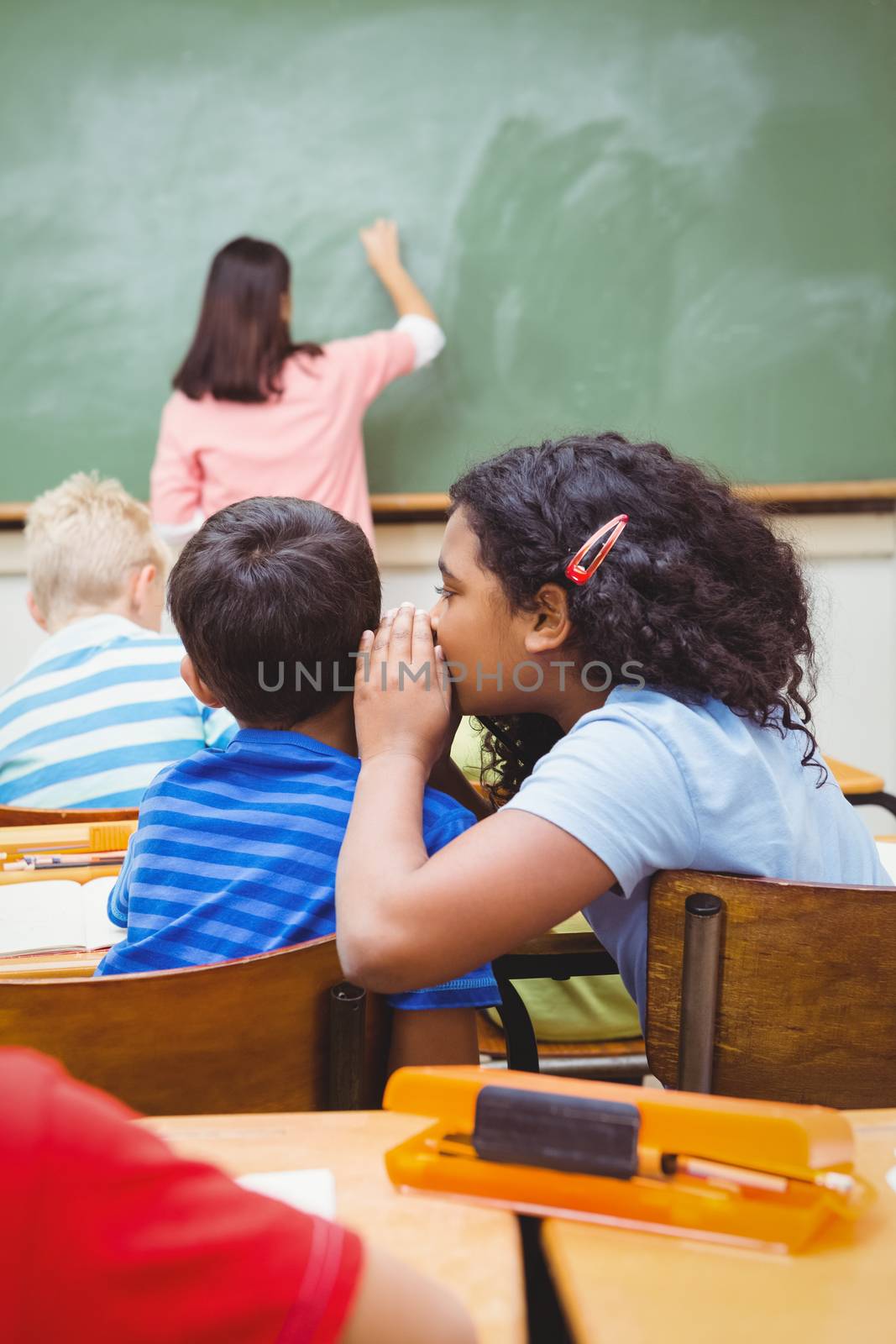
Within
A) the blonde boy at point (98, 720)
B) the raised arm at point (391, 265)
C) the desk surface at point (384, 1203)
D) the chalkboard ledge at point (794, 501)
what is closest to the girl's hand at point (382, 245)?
the raised arm at point (391, 265)

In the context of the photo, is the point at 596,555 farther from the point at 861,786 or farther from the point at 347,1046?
the point at 861,786

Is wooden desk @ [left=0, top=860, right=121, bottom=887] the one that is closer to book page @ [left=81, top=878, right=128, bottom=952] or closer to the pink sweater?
book page @ [left=81, top=878, right=128, bottom=952]

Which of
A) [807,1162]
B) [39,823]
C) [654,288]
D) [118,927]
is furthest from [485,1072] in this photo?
[654,288]

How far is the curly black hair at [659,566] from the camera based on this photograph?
983 millimetres

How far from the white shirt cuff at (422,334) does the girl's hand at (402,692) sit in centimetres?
210

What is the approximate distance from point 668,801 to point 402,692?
270 mm

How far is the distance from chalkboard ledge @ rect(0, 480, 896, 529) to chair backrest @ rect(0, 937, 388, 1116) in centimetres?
243

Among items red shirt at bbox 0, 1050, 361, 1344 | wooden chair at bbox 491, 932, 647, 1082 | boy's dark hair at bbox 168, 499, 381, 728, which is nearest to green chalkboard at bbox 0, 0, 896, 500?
boy's dark hair at bbox 168, 499, 381, 728

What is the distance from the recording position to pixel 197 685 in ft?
3.85

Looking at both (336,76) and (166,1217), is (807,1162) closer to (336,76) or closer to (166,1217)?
(166,1217)

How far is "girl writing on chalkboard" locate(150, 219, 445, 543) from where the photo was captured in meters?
2.88

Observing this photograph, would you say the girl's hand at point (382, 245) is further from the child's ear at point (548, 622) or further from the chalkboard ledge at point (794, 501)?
the child's ear at point (548, 622)

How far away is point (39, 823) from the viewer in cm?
158

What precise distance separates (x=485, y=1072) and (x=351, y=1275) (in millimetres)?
232
